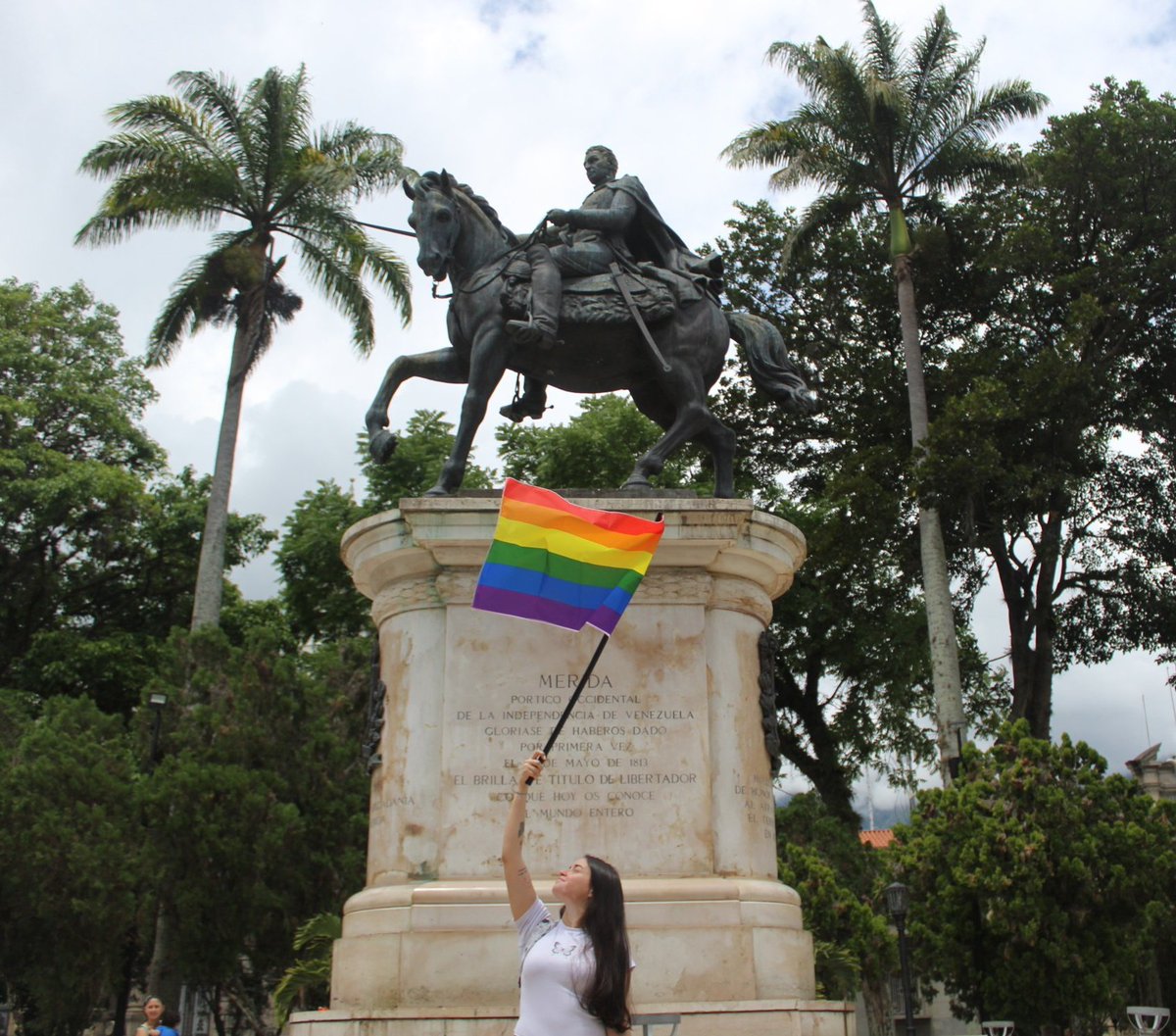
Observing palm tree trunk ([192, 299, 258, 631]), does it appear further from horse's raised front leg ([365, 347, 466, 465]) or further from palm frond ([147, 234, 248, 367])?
horse's raised front leg ([365, 347, 466, 465])

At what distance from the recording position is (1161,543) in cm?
2634

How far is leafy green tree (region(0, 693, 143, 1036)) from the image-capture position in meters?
19.3

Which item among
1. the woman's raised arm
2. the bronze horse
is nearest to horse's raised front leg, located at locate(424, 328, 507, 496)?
the bronze horse

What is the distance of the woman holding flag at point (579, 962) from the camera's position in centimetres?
415

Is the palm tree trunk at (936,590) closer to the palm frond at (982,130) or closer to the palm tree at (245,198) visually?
the palm frond at (982,130)

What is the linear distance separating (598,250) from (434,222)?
1.14m

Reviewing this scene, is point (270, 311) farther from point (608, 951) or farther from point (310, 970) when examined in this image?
point (608, 951)

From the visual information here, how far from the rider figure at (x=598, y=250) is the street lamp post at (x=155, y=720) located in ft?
42.4

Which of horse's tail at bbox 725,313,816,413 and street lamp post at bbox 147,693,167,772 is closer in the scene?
horse's tail at bbox 725,313,816,413

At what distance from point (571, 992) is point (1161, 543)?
24.9 meters

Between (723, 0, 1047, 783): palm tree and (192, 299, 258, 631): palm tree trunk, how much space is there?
10.9 m

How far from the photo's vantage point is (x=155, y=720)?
837 inches

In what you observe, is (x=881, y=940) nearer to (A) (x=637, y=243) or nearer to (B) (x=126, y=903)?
(B) (x=126, y=903)

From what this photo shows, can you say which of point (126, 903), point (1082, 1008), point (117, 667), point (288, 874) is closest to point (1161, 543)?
point (1082, 1008)
